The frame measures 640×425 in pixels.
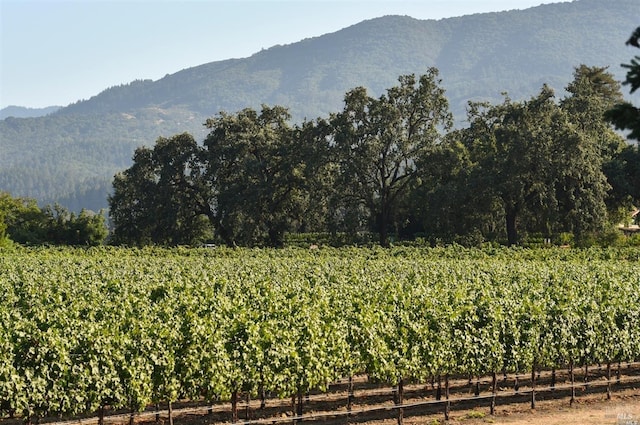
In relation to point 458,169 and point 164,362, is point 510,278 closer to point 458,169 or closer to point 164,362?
point 164,362

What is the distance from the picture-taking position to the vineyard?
18797 millimetres

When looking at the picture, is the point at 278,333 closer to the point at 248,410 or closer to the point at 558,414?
the point at 248,410

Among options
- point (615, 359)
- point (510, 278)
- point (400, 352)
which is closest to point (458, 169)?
point (510, 278)

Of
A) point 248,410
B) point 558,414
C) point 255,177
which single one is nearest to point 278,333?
point 248,410

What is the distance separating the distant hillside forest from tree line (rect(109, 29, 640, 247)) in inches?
4.2

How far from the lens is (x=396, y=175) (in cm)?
6806

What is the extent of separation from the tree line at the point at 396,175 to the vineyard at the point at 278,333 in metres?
28.0

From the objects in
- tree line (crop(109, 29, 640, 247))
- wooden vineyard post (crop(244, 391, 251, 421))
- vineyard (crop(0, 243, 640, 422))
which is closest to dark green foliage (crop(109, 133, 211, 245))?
tree line (crop(109, 29, 640, 247))

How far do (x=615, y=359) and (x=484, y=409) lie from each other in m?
5.18

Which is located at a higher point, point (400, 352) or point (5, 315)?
point (5, 315)

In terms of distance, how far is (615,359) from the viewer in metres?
26.8

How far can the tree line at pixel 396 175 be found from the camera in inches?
2359

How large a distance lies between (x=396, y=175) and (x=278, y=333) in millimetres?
47891

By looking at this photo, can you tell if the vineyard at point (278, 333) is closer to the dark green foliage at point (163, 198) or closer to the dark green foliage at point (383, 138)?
the dark green foliage at point (383, 138)
